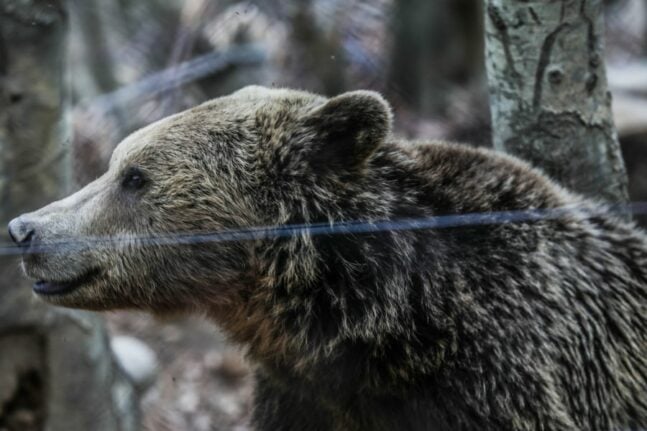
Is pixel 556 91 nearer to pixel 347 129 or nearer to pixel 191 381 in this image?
pixel 347 129

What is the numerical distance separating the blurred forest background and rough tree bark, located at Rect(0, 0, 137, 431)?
0.27 m

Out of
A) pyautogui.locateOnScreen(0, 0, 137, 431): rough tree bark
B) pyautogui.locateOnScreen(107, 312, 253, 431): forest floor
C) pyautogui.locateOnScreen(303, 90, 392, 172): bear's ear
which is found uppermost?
pyautogui.locateOnScreen(303, 90, 392, 172): bear's ear

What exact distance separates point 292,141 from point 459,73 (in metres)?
10.5

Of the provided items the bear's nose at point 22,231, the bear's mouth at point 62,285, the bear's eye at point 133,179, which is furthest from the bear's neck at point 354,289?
the bear's nose at point 22,231

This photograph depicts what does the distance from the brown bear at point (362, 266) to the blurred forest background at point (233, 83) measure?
3.93ft

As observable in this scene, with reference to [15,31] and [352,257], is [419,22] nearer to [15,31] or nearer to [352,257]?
[15,31]

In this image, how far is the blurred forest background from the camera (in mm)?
6570

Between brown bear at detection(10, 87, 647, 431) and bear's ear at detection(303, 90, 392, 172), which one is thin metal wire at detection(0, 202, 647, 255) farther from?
bear's ear at detection(303, 90, 392, 172)

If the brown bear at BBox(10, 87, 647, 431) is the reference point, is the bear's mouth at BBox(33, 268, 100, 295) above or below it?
below

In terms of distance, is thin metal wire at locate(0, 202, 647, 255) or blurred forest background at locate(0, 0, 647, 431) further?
blurred forest background at locate(0, 0, 647, 431)

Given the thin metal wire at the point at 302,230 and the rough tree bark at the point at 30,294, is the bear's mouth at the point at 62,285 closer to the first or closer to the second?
the thin metal wire at the point at 302,230

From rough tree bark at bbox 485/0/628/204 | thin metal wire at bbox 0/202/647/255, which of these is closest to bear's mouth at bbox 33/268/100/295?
thin metal wire at bbox 0/202/647/255

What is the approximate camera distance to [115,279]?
324cm

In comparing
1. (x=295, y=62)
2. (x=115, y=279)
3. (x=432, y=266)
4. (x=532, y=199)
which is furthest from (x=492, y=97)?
(x=295, y=62)
